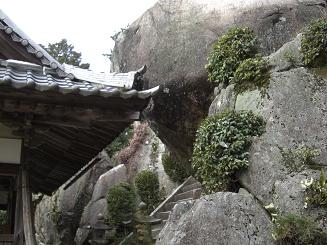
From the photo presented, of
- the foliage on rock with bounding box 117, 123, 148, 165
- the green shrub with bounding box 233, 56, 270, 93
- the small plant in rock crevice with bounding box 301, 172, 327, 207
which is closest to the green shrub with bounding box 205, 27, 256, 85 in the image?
the green shrub with bounding box 233, 56, 270, 93

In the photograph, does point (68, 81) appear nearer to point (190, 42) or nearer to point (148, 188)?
point (190, 42)

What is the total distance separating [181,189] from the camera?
1486 centimetres

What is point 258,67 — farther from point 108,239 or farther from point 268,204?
point 108,239

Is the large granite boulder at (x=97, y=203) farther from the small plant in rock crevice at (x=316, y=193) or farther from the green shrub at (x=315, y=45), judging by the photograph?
the small plant in rock crevice at (x=316, y=193)

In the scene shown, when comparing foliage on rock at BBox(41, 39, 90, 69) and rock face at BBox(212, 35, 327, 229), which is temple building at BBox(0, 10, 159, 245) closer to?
rock face at BBox(212, 35, 327, 229)

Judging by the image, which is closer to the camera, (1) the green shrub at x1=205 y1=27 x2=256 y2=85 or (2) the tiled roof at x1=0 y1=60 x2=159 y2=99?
(2) the tiled roof at x1=0 y1=60 x2=159 y2=99

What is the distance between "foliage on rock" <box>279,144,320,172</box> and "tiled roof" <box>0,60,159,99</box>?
2558 millimetres

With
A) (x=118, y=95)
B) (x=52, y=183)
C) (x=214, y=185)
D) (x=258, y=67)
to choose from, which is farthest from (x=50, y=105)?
(x=52, y=183)

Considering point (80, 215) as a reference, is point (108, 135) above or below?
above

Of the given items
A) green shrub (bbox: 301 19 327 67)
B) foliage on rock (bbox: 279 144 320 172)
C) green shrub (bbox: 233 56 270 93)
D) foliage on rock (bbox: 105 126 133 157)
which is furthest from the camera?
foliage on rock (bbox: 105 126 133 157)

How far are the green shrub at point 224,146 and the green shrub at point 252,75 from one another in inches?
30.2

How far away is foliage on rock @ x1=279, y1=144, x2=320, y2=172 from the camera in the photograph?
653 cm

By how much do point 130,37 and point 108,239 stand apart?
6.48 metres

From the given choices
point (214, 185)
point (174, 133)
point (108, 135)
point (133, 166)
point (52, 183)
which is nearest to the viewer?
point (108, 135)
